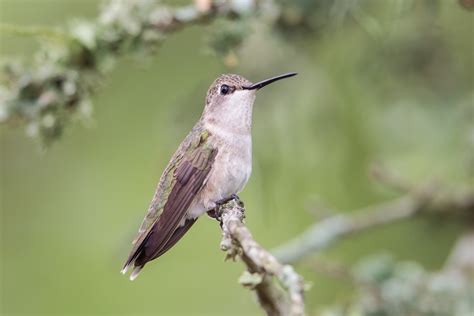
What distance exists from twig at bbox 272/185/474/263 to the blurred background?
2.6 inches

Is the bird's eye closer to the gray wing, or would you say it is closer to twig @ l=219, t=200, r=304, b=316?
the gray wing

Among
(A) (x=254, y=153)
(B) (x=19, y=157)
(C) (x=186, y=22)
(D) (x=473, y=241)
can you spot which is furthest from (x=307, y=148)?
(B) (x=19, y=157)

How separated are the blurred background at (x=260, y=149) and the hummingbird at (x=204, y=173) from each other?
1.07 ft

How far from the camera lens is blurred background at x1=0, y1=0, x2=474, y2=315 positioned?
341cm

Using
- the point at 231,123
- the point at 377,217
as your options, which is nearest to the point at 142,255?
the point at 231,123

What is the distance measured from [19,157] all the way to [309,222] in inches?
82.6

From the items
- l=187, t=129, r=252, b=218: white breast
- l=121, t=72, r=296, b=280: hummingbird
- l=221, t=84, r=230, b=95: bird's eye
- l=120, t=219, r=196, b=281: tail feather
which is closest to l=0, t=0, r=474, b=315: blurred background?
l=221, t=84, r=230, b=95: bird's eye

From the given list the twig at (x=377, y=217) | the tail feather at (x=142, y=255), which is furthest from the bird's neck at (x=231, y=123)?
the twig at (x=377, y=217)

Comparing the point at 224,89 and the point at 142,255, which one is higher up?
the point at 224,89

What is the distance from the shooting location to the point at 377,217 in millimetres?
3674

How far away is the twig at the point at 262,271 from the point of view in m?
1.30

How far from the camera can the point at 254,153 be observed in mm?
3375

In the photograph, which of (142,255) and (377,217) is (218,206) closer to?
(142,255)

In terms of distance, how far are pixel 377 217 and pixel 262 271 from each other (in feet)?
7.40
